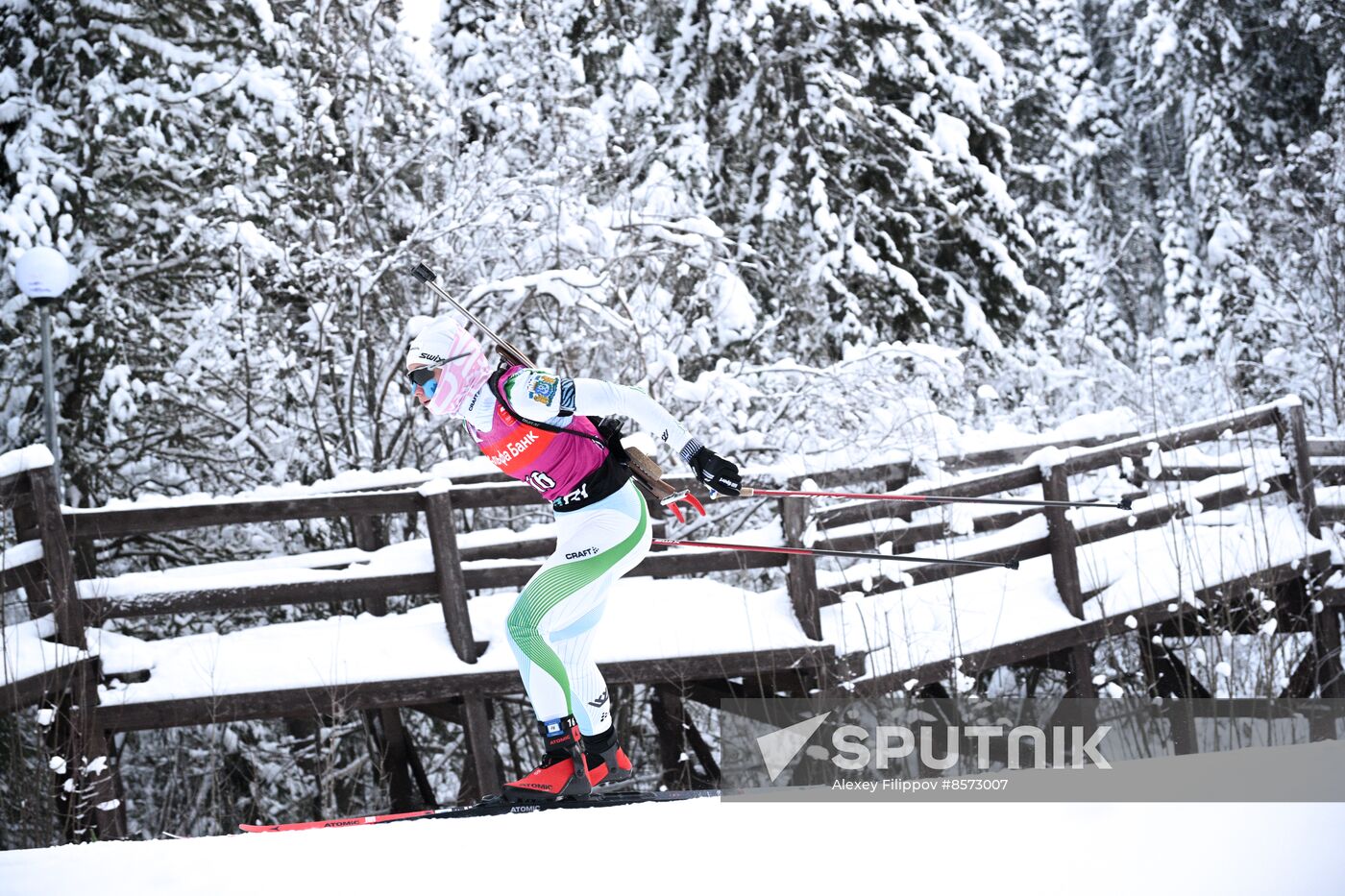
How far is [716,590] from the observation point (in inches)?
278

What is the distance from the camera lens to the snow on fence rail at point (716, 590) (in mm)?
5820

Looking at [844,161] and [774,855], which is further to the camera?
[844,161]

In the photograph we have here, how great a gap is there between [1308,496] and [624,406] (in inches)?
245

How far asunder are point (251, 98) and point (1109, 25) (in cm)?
2245

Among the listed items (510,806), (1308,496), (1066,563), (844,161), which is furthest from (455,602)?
(844,161)

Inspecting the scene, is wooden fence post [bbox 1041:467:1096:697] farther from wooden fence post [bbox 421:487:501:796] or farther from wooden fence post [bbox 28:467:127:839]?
wooden fence post [bbox 28:467:127:839]

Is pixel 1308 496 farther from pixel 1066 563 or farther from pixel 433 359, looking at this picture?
pixel 433 359

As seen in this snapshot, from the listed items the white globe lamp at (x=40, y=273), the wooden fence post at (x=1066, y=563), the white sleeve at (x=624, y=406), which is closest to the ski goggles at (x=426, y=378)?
the white sleeve at (x=624, y=406)

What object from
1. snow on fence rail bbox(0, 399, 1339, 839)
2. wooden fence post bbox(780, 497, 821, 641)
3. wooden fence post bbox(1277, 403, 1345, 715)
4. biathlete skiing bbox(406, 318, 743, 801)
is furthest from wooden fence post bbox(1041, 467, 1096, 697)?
biathlete skiing bbox(406, 318, 743, 801)

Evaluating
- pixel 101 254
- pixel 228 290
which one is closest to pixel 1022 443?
pixel 228 290

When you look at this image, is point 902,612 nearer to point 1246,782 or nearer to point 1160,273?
point 1246,782

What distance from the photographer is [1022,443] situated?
838 centimetres

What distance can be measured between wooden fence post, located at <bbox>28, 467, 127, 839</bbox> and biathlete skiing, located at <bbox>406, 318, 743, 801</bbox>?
2494 mm

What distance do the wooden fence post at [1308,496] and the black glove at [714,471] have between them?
5.70m
